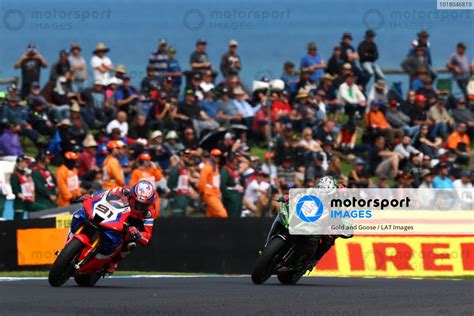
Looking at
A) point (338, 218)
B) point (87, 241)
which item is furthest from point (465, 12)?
point (87, 241)

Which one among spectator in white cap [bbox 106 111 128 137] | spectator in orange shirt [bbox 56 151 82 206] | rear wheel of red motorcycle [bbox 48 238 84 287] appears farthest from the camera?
spectator in white cap [bbox 106 111 128 137]

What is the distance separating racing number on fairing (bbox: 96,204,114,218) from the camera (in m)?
12.6

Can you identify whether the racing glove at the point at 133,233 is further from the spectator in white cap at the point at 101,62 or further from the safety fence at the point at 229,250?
the spectator in white cap at the point at 101,62

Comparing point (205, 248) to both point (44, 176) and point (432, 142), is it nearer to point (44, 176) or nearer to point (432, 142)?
point (44, 176)

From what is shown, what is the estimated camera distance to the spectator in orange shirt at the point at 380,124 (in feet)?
67.8

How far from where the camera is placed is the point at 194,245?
1784 cm

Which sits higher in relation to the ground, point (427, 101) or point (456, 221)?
point (427, 101)

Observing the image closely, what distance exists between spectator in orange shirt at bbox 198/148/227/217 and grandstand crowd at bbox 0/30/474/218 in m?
0.02

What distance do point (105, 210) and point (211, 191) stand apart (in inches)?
253

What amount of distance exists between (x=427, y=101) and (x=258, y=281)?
9061 mm

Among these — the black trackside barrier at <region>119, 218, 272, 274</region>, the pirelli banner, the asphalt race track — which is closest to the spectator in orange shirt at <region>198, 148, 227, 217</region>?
the black trackside barrier at <region>119, 218, 272, 274</region>

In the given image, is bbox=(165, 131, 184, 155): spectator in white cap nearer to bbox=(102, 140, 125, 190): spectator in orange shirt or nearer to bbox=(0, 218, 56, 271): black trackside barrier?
bbox=(102, 140, 125, 190): spectator in orange shirt

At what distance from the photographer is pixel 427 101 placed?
21.4m

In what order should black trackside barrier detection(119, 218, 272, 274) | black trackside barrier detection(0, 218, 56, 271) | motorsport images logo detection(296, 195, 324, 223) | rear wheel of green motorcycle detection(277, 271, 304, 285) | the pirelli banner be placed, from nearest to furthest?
motorsport images logo detection(296, 195, 324, 223) → rear wheel of green motorcycle detection(277, 271, 304, 285) → the pirelli banner → black trackside barrier detection(119, 218, 272, 274) → black trackside barrier detection(0, 218, 56, 271)
